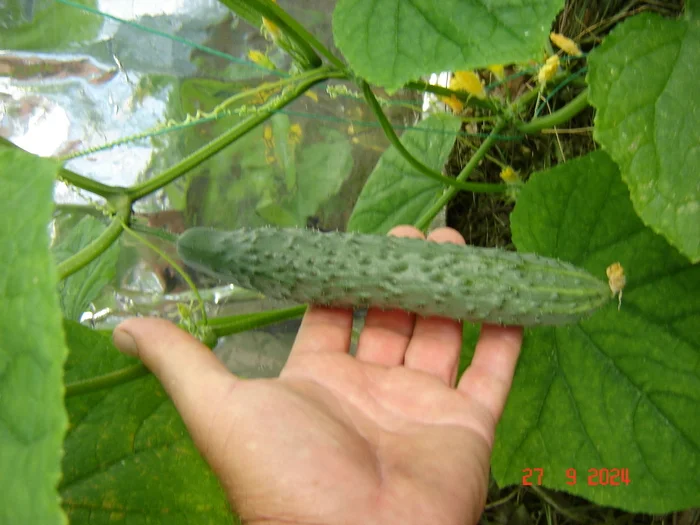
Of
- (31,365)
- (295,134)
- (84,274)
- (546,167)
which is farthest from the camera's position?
(295,134)

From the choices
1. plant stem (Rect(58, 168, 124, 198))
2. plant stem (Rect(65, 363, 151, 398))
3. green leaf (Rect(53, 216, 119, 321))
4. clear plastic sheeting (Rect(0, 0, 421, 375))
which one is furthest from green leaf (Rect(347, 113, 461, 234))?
plant stem (Rect(65, 363, 151, 398))

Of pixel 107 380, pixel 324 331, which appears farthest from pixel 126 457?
pixel 324 331

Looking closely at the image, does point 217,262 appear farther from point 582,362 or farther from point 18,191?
point 582,362

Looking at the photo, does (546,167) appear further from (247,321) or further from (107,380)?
(107,380)

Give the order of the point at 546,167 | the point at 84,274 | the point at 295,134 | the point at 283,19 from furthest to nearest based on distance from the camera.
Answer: the point at 295,134 → the point at 546,167 → the point at 84,274 → the point at 283,19

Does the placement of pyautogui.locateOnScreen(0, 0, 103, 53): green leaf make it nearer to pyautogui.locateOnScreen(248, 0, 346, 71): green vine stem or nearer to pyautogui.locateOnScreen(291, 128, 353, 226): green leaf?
pyautogui.locateOnScreen(291, 128, 353, 226): green leaf

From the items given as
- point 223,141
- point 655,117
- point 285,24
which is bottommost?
point 223,141

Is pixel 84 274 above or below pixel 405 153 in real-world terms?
below
